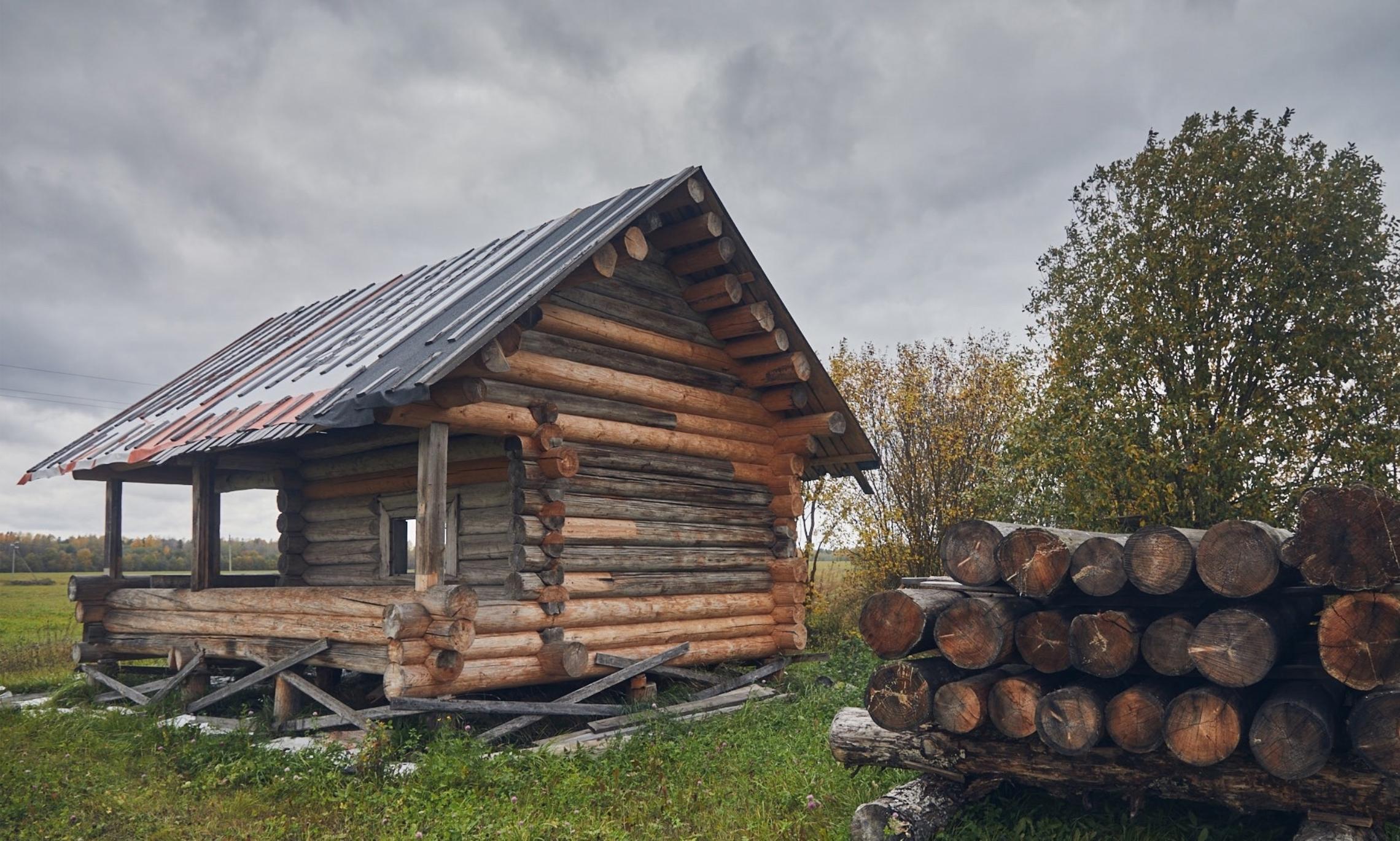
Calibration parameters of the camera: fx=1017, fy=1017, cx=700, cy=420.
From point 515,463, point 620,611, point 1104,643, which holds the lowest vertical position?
point 620,611

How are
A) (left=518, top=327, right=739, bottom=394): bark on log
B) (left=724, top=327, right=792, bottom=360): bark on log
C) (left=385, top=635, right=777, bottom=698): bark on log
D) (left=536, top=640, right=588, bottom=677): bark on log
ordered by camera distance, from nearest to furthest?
(left=385, top=635, right=777, bottom=698): bark on log, (left=536, top=640, right=588, bottom=677): bark on log, (left=518, top=327, right=739, bottom=394): bark on log, (left=724, top=327, right=792, bottom=360): bark on log

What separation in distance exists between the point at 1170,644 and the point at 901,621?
5.23 ft

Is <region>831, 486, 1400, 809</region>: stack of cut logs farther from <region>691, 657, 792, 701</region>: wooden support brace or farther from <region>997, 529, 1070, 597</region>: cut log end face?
<region>691, 657, 792, 701</region>: wooden support brace

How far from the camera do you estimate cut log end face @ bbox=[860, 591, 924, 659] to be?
21.6ft

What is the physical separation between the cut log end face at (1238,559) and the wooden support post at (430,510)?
6.51 m

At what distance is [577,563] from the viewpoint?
11.6 meters

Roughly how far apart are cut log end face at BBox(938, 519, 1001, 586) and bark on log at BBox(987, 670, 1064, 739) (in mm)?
652

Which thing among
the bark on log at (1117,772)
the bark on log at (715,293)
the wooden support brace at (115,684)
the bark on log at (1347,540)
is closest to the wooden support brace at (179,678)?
the wooden support brace at (115,684)

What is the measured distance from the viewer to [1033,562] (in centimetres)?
621

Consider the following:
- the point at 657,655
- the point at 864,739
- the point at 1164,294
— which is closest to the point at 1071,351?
the point at 1164,294

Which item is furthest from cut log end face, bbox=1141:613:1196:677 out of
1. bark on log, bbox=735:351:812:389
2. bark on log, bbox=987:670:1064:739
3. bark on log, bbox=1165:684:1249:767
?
bark on log, bbox=735:351:812:389

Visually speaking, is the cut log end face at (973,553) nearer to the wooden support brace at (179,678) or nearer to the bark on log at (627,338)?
the bark on log at (627,338)

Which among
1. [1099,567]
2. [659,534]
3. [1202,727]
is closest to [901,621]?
[1099,567]

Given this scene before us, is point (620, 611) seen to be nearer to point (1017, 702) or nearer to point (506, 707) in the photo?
point (506, 707)
